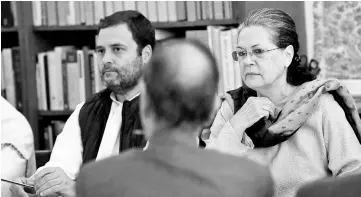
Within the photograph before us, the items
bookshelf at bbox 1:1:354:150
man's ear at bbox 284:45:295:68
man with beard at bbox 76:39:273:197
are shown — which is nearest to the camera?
man with beard at bbox 76:39:273:197

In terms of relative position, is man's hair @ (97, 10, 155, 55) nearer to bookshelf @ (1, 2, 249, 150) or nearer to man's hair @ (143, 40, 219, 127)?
bookshelf @ (1, 2, 249, 150)

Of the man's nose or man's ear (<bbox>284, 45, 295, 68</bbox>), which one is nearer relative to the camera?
man's ear (<bbox>284, 45, 295, 68</bbox>)

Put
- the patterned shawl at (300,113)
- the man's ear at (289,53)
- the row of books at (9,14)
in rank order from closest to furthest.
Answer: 1. the patterned shawl at (300,113)
2. the man's ear at (289,53)
3. the row of books at (9,14)

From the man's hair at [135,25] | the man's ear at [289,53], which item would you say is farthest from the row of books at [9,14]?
the man's ear at [289,53]

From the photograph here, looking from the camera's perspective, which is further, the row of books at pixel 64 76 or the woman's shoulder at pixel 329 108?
the row of books at pixel 64 76

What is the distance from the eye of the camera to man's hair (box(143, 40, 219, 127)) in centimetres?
100

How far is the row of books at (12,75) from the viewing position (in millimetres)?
3391

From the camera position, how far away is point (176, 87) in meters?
1.00

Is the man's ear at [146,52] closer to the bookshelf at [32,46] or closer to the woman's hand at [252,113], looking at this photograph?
the woman's hand at [252,113]

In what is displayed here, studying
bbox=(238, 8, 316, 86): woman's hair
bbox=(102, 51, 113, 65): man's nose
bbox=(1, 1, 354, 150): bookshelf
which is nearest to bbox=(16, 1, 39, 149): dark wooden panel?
bbox=(1, 1, 354, 150): bookshelf

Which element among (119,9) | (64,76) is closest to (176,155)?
(119,9)

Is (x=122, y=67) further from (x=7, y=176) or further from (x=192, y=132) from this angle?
(x=192, y=132)

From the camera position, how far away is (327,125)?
206cm

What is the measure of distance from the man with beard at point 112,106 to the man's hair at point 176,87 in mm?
1298
